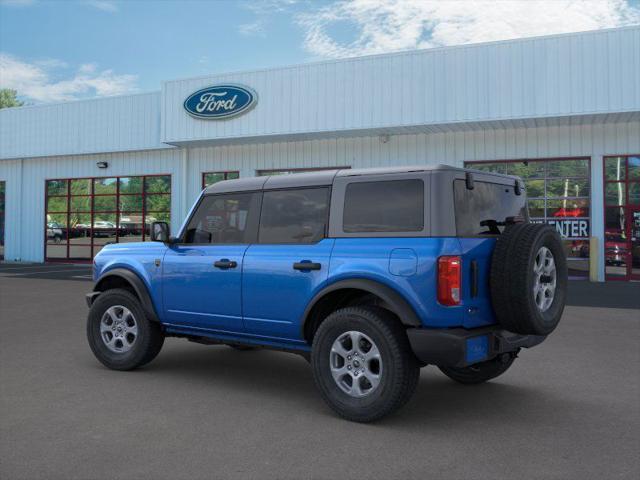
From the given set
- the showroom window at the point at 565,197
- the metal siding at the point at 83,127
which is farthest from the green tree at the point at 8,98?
the showroom window at the point at 565,197

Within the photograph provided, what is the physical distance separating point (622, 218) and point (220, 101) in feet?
41.3

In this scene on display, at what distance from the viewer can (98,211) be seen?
2555 cm

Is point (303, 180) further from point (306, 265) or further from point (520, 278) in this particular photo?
point (520, 278)

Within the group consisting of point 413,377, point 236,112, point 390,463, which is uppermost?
point 236,112

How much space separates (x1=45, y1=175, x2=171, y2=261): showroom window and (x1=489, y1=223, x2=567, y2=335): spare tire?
791 inches

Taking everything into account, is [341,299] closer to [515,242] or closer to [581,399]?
[515,242]

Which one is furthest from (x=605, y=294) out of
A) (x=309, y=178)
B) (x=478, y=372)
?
(x=309, y=178)

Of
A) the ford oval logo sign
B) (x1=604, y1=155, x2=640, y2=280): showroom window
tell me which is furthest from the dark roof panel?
the ford oval logo sign

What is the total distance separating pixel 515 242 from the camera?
15.1 ft

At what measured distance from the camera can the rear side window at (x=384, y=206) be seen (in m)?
4.70

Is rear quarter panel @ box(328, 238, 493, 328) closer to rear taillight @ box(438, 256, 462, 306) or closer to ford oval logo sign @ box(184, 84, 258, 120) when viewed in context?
rear taillight @ box(438, 256, 462, 306)

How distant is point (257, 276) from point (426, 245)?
156 centimetres

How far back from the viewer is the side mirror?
5961 mm

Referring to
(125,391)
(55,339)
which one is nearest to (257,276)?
(125,391)
